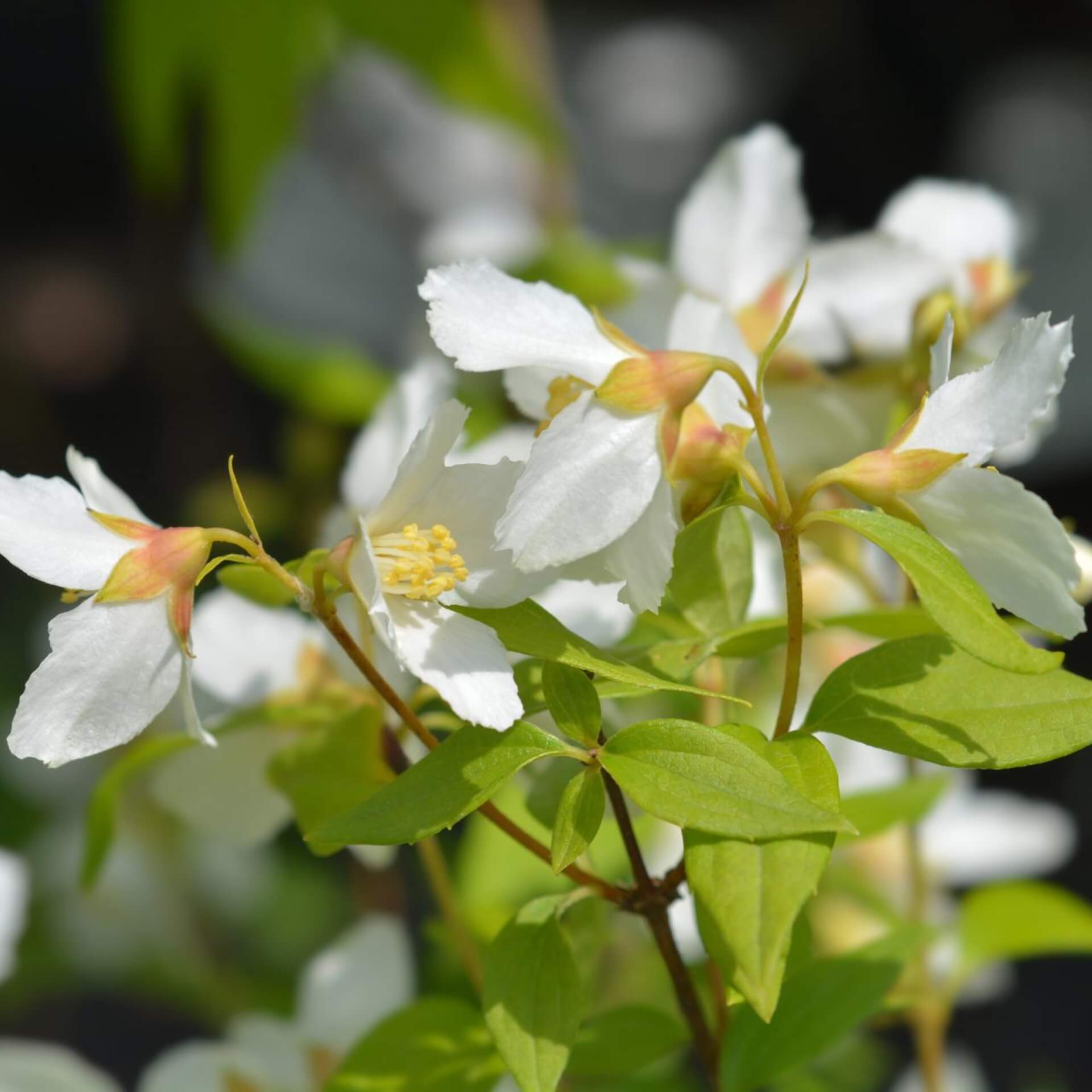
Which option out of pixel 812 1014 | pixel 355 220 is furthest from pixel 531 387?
pixel 355 220

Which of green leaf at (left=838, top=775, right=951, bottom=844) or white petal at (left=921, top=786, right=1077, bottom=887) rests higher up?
green leaf at (left=838, top=775, right=951, bottom=844)

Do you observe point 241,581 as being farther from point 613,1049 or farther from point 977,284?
point 977,284

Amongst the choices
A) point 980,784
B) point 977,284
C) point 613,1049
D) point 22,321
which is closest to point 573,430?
point 613,1049

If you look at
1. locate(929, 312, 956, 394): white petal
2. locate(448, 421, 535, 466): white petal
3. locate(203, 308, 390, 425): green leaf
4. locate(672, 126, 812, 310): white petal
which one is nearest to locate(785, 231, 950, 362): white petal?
locate(672, 126, 812, 310): white petal

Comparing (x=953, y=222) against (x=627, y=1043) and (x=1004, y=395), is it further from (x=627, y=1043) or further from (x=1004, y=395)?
(x=627, y=1043)

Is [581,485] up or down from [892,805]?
up

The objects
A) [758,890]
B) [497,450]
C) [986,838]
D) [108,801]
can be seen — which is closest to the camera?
[758,890]

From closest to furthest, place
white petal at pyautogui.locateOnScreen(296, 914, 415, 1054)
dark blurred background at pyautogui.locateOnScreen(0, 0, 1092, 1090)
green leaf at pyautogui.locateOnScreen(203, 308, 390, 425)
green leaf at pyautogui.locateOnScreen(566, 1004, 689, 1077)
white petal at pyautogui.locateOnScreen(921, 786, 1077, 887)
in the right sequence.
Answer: green leaf at pyautogui.locateOnScreen(566, 1004, 689, 1077)
white petal at pyautogui.locateOnScreen(296, 914, 415, 1054)
white petal at pyautogui.locateOnScreen(921, 786, 1077, 887)
green leaf at pyautogui.locateOnScreen(203, 308, 390, 425)
dark blurred background at pyautogui.locateOnScreen(0, 0, 1092, 1090)

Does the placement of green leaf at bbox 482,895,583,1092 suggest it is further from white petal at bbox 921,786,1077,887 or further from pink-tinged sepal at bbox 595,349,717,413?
white petal at bbox 921,786,1077,887

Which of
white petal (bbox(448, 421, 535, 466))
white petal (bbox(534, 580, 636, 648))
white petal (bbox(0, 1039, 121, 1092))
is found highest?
white petal (bbox(448, 421, 535, 466))
